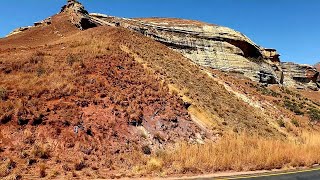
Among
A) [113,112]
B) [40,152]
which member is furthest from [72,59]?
[40,152]

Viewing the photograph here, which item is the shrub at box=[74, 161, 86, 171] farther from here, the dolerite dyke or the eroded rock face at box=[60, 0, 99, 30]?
the dolerite dyke

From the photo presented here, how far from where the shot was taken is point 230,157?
15.9 metres

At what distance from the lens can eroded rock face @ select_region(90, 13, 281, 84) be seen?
53.6 m

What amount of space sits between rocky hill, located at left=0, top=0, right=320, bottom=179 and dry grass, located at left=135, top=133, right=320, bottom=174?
0.27 feet

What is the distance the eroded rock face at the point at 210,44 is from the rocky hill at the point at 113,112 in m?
19.6

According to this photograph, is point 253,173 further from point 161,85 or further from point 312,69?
point 312,69

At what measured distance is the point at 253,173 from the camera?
14648 mm

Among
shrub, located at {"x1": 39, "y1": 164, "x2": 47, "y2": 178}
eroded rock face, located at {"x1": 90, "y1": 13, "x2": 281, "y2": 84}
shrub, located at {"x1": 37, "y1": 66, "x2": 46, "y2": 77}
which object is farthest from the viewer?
eroded rock face, located at {"x1": 90, "y1": 13, "x2": 281, "y2": 84}

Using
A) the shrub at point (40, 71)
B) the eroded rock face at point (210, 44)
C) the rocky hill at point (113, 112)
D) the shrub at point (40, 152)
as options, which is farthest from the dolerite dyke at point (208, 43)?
the shrub at point (40, 152)

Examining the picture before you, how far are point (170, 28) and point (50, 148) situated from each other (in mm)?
43255

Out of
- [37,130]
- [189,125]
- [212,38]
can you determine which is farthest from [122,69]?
[212,38]

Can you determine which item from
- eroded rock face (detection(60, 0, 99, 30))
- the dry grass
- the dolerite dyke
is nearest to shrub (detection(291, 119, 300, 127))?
the dry grass

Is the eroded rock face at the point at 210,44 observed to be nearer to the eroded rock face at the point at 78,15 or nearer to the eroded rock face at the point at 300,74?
the eroded rock face at the point at 78,15

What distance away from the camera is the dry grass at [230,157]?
14.6m
